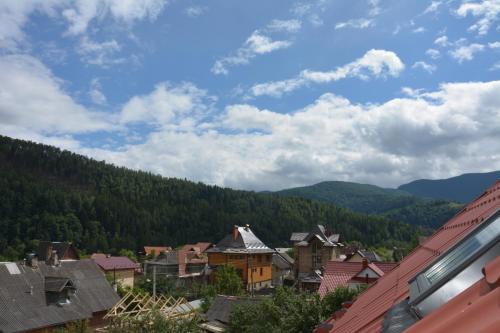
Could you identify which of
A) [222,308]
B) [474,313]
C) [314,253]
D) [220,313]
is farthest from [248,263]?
[474,313]

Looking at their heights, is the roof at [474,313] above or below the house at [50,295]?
above

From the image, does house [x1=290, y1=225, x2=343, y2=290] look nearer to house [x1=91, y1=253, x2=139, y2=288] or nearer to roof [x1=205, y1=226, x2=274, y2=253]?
roof [x1=205, y1=226, x2=274, y2=253]

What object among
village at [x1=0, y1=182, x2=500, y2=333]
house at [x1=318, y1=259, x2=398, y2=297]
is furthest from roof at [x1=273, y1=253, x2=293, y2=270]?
house at [x1=318, y1=259, x2=398, y2=297]

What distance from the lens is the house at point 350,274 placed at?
80.8ft

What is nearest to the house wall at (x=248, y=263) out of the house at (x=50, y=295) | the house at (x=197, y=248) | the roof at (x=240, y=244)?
the roof at (x=240, y=244)

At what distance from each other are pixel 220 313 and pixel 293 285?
1605cm

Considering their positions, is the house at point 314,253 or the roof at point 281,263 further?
the roof at point 281,263

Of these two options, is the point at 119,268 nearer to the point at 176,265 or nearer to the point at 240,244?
the point at 176,265

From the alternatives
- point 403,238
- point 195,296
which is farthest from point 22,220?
point 403,238

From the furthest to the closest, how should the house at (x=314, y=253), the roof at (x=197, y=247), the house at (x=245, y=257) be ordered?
the roof at (x=197, y=247) < the house at (x=314, y=253) < the house at (x=245, y=257)

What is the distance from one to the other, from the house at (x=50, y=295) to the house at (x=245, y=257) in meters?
18.9

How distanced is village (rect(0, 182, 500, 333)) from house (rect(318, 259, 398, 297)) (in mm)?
64

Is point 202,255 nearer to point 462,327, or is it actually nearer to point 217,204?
point 217,204

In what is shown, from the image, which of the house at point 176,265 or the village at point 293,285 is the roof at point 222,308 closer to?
the village at point 293,285
